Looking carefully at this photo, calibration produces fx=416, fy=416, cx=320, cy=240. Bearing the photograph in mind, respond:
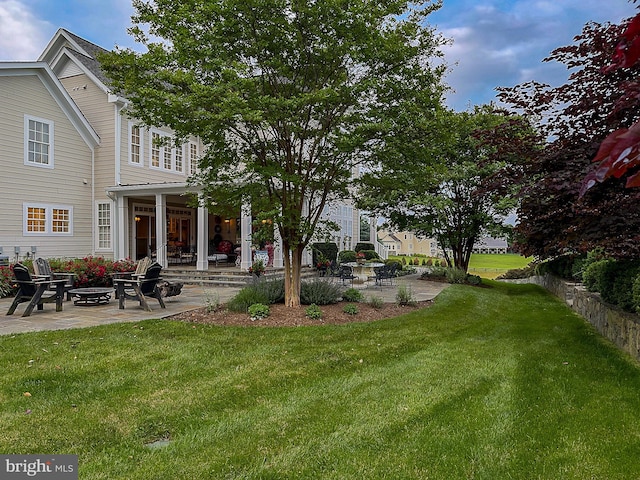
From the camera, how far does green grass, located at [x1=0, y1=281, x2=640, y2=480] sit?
9.23 ft

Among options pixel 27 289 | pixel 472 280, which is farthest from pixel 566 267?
pixel 27 289

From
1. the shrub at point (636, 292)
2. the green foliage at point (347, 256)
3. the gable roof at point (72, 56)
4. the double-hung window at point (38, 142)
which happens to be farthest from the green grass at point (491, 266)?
the double-hung window at point (38, 142)

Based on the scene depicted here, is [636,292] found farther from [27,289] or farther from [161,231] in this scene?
[161,231]

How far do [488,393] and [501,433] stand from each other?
85cm

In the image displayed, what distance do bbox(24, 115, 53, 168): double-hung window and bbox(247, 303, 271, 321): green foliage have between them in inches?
404

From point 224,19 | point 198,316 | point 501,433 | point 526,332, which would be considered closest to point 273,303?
point 198,316

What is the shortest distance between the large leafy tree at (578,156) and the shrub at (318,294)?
388 centimetres

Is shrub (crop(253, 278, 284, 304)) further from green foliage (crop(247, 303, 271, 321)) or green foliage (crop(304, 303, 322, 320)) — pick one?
green foliage (crop(304, 303, 322, 320))

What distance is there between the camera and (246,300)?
788 cm

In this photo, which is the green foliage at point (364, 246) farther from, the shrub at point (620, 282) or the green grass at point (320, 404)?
the green grass at point (320, 404)

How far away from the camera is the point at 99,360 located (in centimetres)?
488

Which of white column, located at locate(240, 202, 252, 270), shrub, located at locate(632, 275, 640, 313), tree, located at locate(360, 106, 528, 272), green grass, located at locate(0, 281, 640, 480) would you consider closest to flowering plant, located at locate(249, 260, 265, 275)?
white column, located at locate(240, 202, 252, 270)

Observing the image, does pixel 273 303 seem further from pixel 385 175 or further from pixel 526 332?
pixel 526 332

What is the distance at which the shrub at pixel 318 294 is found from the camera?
855cm
